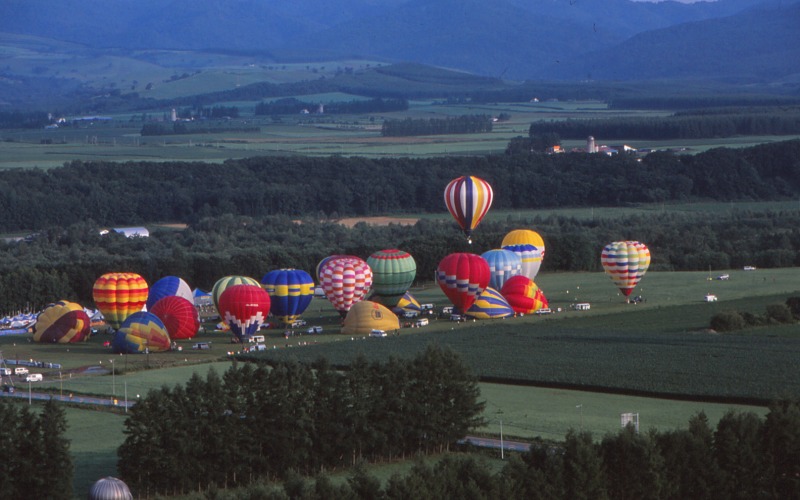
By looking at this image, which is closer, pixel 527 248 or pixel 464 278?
pixel 464 278

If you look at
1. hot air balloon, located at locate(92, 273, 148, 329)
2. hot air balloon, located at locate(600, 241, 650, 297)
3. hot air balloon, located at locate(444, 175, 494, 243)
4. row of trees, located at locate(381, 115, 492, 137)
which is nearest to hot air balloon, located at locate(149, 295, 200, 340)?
A: hot air balloon, located at locate(92, 273, 148, 329)

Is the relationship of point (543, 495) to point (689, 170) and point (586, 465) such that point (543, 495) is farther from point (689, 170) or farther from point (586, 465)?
point (689, 170)

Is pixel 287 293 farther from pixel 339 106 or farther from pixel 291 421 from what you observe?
pixel 339 106

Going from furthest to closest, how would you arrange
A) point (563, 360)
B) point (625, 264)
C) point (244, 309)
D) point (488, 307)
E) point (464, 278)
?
point (625, 264), point (488, 307), point (464, 278), point (244, 309), point (563, 360)

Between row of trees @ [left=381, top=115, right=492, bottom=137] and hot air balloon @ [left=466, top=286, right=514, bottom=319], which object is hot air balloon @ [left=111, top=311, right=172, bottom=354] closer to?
hot air balloon @ [left=466, top=286, right=514, bottom=319]

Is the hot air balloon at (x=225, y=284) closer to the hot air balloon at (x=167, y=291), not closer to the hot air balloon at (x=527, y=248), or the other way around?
the hot air balloon at (x=167, y=291)

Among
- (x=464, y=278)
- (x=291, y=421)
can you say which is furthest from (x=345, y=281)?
(x=291, y=421)
